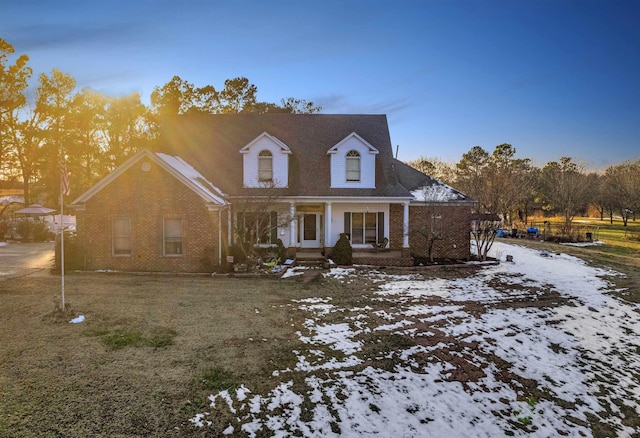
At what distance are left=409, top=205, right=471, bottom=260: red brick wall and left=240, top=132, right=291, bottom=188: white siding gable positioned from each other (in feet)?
23.7

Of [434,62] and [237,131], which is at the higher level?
[434,62]

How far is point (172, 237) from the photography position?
1578cm

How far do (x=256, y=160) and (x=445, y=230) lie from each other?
10915 millimetres

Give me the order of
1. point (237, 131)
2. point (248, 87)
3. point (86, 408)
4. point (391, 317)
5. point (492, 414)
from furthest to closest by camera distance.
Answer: point (248, 87) → point (237, 131) → point (391, 317) → point (492, 414) → point (86, 408)

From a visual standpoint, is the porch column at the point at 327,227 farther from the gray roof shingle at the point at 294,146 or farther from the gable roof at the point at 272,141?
the gable roof at the point at 272,141

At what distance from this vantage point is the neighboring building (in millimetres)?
15594

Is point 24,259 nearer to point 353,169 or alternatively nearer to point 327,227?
point 327,227

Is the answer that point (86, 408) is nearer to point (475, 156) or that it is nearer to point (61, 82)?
point (61, 82)

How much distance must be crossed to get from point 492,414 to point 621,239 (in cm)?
3565

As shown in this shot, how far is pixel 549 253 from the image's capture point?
22.9 metres

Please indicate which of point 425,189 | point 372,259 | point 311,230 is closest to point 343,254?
point 372,259

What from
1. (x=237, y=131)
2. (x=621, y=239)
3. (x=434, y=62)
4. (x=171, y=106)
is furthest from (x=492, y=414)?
(x=621, y=239)

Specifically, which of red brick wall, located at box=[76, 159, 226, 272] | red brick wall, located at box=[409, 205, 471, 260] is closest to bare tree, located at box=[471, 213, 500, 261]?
red brick wall, located at box=[409, 205, 471, 260]

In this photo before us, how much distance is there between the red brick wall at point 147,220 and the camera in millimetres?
15555
